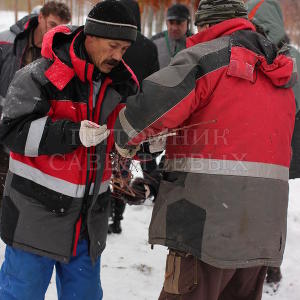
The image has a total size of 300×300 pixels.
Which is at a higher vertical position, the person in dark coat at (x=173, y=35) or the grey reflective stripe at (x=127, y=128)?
the grey reflective stripe at (x=127, y=128)

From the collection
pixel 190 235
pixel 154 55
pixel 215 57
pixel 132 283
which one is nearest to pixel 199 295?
pixel 190 235

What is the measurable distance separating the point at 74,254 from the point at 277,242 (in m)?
1.02

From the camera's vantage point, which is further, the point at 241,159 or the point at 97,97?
the point at 97,97

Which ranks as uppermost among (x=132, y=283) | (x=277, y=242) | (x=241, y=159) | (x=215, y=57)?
(x=215, y=57)

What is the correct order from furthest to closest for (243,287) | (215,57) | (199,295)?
(243,287), (199,295), (215,57)

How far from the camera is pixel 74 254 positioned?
2.15 meters

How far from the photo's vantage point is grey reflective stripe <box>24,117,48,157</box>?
1.94 m

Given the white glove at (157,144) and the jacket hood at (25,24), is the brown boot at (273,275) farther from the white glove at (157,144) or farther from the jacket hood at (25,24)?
the jacket hood at (25,24)

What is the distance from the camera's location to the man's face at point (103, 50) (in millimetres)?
2043

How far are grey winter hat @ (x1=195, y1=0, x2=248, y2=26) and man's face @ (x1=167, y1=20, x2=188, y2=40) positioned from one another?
313cm

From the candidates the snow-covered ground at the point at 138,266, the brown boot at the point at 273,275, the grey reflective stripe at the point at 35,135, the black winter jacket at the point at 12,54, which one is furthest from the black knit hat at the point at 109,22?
the brown boot at the point at 273,275

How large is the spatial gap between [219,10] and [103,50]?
59 cm

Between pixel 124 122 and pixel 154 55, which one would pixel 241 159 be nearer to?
pixel 124 122

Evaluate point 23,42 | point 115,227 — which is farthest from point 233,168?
point 115,227
